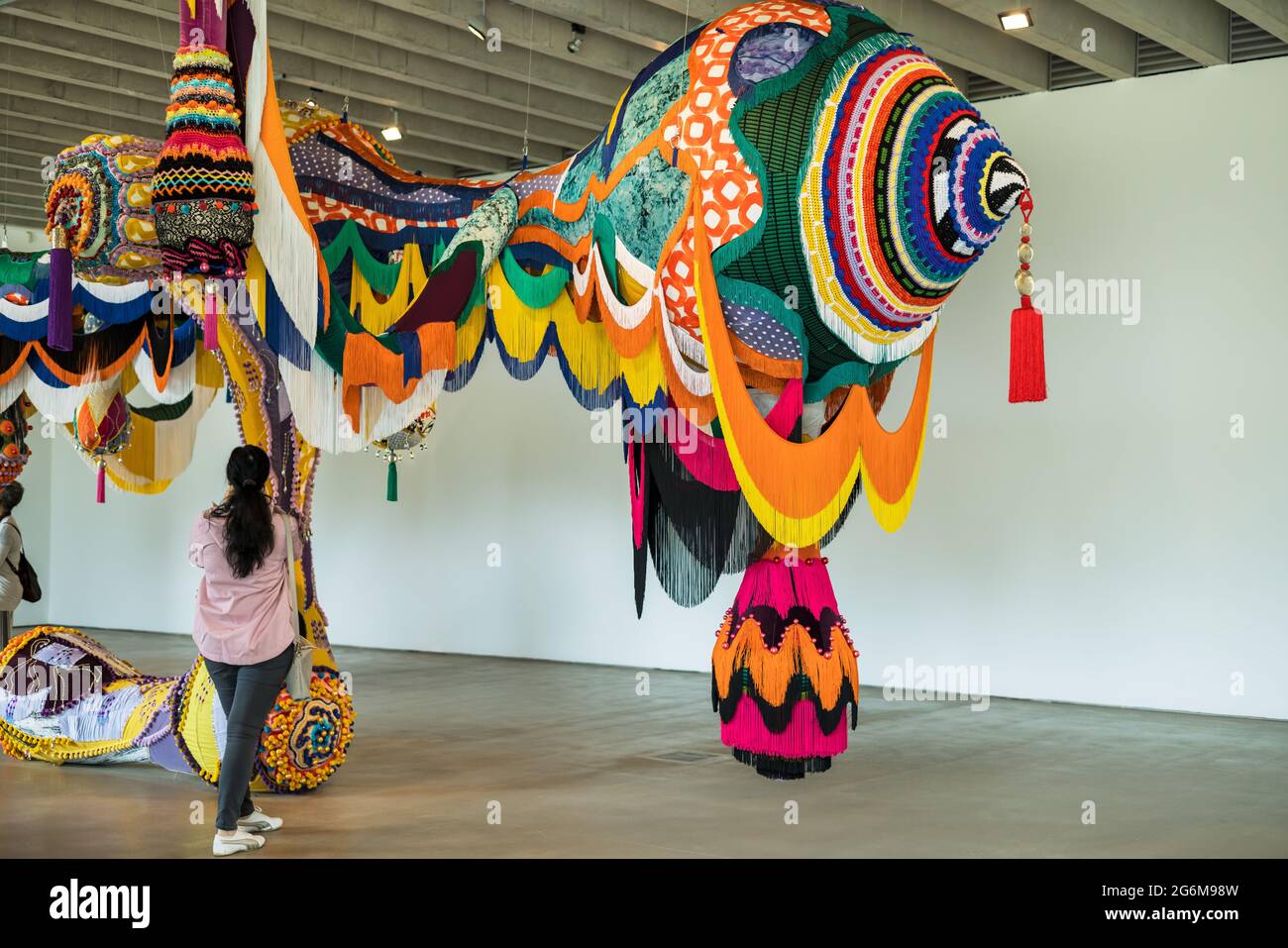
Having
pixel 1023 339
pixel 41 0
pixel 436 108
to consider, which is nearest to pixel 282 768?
pixel 1023 339

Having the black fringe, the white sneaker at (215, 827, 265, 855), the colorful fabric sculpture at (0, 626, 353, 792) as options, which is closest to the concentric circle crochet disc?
the black fringe

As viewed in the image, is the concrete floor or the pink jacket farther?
the concrete floor

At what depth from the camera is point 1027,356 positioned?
4.80m

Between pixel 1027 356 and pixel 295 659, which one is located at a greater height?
pixel 1027 356

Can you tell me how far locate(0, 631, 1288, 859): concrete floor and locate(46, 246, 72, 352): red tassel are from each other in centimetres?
167

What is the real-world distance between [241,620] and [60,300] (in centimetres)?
181

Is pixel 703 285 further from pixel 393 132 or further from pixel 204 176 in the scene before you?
pixel 393 132

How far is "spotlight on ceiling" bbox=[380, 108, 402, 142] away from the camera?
27.1ft

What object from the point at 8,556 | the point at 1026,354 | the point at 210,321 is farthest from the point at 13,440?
the point at 1026,354

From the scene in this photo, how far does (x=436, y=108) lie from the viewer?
328 inches

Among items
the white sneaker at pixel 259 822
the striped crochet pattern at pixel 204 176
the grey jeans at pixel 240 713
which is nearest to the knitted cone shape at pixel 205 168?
the striped crochet pattern at pixel 204 176

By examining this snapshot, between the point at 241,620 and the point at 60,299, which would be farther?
the point at 60,299

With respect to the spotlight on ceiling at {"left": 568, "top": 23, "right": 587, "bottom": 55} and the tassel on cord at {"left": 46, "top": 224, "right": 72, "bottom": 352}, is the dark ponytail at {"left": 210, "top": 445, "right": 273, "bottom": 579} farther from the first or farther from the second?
the spotlight on ceiling at {"left": 568, "top": 23, "right": 587, "bottom": 55}

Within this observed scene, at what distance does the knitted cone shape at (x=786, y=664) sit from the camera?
511cm
